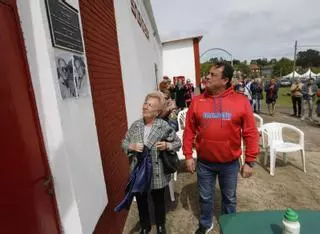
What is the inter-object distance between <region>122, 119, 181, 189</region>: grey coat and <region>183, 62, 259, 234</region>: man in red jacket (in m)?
0.33

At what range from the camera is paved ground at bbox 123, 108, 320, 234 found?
3.50m

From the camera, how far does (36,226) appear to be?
1474 mm

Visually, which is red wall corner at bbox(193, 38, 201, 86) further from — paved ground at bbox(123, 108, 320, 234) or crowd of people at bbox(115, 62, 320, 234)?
crowd of people at bbox(115, 62, 320, 234)

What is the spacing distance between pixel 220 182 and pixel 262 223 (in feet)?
3.84

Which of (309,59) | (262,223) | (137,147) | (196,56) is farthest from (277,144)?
(309,59)

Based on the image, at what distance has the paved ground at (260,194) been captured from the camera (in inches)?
138

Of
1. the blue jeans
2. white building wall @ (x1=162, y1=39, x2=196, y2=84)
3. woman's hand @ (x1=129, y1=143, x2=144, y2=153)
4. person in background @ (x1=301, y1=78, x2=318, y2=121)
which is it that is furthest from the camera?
white building wall @ (x1=162, y1=39, x2=196, y2=84)

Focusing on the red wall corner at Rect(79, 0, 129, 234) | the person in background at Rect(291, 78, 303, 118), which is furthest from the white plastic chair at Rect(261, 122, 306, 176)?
the person in background at Rect(291, 78, 303, 118)

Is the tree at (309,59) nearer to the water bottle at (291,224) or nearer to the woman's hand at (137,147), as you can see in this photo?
the woman's hand at (137,147)

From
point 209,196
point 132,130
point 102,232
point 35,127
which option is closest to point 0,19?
point 35,127

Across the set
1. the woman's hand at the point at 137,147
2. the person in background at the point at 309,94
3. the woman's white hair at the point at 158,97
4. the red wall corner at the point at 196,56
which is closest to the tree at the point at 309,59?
the red wall corner at the point at 196,56

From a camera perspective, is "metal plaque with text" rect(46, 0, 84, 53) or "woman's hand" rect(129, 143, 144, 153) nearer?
"metal plaque with text" rect(46, 0, 84, 53)

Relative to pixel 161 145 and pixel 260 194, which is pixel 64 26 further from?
pixel 260 194

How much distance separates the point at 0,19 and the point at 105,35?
6.98ft
